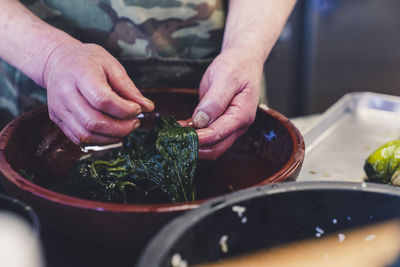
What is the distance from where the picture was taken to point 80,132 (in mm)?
1023

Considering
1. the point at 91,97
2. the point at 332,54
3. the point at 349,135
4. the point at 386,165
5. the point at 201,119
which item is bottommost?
the point at 332,54

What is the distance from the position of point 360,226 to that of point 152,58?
1143 millimetres

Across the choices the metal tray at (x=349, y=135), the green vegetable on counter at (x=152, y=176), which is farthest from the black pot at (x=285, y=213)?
the metal tray at (x=349, y=135)

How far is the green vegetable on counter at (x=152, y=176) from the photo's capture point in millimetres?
976

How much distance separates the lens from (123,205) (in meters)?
0.71

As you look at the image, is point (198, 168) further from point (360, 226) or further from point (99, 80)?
point (360, 226)

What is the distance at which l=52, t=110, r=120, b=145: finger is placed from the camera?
101cm

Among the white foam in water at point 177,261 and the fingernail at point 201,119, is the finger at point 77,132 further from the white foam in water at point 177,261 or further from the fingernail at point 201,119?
the white foam in water at point 177,261

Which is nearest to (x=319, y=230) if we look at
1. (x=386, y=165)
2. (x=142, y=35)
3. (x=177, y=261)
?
(x=177, y=261)

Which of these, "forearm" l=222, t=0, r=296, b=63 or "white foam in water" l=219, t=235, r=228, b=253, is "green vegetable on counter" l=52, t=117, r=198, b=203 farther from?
"forearm" l=222, t=0, r=296, b=63

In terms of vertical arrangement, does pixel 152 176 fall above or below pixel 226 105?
below

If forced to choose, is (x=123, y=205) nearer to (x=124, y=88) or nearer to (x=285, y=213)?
(x=285, y=213)

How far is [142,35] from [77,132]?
665 mm

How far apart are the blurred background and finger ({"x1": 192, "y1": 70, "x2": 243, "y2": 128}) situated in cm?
305
